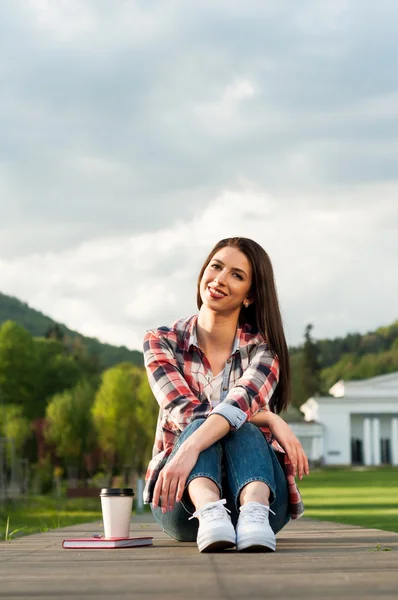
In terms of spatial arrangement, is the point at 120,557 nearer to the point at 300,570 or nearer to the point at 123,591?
the point at 300,570

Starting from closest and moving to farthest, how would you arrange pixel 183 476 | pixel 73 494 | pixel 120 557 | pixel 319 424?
pixel 120 557 → pixel 183 476 → pixel 73 494 → pixel 319 424

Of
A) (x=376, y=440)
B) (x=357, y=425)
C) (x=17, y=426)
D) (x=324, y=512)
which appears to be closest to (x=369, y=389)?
(x=357, y=425)

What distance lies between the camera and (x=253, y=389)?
3.43m

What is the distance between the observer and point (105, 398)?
47.3 metres

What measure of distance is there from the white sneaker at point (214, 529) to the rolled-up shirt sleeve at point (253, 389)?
363mm

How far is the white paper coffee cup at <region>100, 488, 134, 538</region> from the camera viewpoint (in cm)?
326

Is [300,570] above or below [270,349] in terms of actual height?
below

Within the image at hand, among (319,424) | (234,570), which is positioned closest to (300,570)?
(234,570)

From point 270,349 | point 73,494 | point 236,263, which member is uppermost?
point 236,263

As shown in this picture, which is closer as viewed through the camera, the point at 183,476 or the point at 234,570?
the point at 234,570

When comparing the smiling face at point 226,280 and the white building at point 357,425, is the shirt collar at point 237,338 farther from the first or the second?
the white building at point 357,425

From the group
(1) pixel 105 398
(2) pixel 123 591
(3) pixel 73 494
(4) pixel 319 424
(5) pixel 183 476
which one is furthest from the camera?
(4) pixel 319 424

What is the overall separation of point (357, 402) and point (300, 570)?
218 feet

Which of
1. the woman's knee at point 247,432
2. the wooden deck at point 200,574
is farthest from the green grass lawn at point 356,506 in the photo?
the wooden deck at point 200,574
